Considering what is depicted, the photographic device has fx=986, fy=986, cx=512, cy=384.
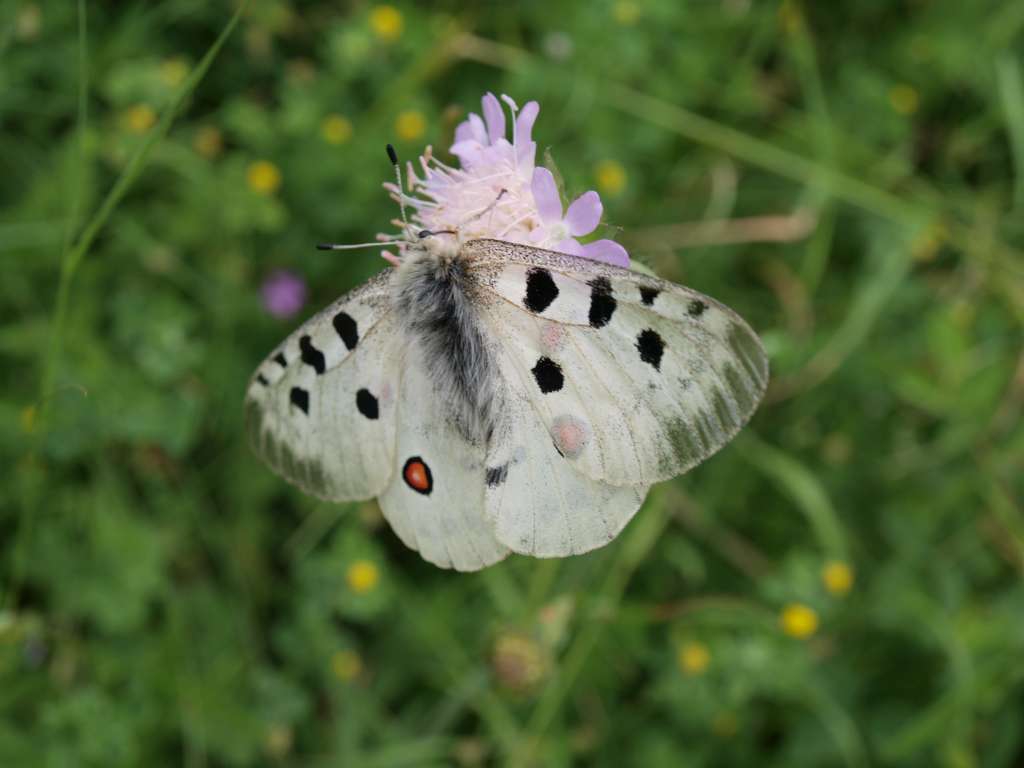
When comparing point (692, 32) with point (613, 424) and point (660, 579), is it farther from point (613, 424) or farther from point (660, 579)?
point (613, 424)

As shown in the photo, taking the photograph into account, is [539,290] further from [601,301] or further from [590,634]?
[590,634]

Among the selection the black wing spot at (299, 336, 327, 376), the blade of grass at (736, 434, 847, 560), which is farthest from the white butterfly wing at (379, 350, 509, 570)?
Answer: the blade of grass at (736, 434, 847, 560)

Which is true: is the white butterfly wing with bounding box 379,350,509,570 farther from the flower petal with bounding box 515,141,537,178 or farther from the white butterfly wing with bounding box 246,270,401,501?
the flower petal with bounding box 515,141,537,178

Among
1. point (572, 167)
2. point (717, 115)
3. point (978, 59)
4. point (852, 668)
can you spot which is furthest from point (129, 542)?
point (978, 59)

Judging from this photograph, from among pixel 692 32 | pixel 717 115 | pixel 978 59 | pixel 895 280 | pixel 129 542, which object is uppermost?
pixel 978 59

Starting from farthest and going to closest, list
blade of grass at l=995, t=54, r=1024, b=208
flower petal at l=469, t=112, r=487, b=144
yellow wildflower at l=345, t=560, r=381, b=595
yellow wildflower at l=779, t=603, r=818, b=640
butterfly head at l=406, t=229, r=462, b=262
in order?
1. blade of grass at l=995, t=54, r=1024, b=208
2. yellow wildflower at l=345, t=560, r=381, b=595
3. yellow wildflower at l=779, t=603, r=818, b=640
4. flower petal at l=469, t=112, r=487, b=144
5. butterfly head at l=406, t=229, r=462, b=262

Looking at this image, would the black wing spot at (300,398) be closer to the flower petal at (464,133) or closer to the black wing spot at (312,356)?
the black wing spot at (312,356)

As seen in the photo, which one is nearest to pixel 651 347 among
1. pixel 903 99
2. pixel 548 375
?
pixel 548 375
